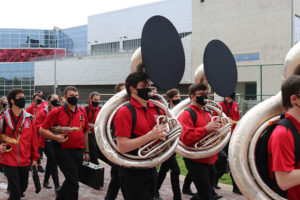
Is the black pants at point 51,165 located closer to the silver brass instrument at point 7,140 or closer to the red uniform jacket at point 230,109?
the silver brass instrument at point 7,140

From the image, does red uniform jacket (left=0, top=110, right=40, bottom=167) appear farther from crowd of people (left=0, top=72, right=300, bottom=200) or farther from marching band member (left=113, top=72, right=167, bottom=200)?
marching band member (left=113, top=72, right=167, bottom=200)

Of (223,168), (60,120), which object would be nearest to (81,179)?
(60,120)

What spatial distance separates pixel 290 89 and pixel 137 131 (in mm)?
1662

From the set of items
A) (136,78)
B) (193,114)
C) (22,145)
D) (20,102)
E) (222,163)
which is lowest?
(222,163)

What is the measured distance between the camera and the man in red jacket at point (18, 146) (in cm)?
512

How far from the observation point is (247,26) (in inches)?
1149

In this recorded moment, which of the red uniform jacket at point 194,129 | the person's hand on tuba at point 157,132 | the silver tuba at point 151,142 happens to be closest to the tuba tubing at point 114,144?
the silver tuba at point 151,142

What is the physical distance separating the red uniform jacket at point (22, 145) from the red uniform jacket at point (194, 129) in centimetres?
228

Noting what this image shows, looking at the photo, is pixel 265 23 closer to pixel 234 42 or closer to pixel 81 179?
pixel 234 42

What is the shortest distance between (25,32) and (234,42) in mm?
54097

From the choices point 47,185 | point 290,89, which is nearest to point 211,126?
point 290,89

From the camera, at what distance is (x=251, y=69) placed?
19359 millimetres

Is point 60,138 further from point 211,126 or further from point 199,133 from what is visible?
point 211,126

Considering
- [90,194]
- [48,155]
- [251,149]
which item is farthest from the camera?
[48,155]
